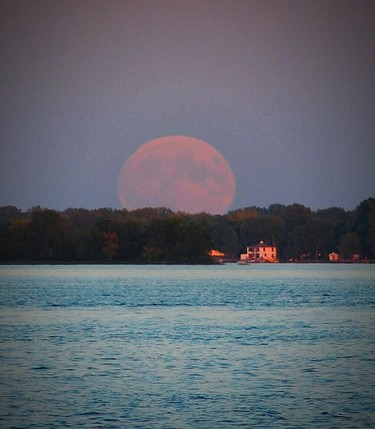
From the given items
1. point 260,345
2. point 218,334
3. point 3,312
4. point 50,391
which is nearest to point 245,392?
point 50,391

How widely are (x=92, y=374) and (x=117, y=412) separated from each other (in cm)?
677

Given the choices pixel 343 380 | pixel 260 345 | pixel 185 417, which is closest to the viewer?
pixel 185 417

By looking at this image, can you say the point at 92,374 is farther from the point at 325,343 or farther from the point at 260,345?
the point at 325,343

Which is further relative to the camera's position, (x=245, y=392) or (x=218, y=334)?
(x=218, y=334)

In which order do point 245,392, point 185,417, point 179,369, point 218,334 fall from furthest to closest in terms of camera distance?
point 218,334 < point 179,369 < point 245,392 < point 185,417

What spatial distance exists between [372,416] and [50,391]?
10244 millimetres

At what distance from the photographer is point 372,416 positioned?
24.9 meters

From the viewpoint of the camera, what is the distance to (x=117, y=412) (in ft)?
83.5

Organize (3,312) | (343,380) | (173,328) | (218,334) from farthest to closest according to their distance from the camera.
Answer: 1. (3,312)
2. (173,328)
3. (218,334)
4. (343,380)

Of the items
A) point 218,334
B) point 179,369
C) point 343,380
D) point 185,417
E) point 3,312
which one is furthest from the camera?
point 3,312

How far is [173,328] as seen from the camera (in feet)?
166

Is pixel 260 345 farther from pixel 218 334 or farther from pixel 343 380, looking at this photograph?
pixel 343 380

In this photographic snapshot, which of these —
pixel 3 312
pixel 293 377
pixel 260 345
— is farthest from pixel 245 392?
pixel 3 312

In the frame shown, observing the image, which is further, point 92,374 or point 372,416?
point 92,374
